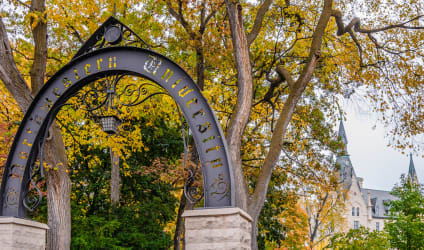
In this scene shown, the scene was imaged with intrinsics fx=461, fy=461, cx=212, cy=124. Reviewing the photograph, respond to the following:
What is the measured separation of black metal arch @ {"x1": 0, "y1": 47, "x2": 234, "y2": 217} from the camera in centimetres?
553

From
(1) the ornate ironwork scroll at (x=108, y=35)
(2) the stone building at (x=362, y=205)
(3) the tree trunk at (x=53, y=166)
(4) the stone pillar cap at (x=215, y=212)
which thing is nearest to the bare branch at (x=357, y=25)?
(1) the ornate ironwork scroll at (x=108, y=35)

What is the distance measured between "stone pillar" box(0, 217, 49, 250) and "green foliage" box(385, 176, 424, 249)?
1493 cm

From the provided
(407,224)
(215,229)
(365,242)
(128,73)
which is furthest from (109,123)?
(407,224)

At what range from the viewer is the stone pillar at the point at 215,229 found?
527 centimetres

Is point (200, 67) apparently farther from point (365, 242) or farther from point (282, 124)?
point (365, 242)

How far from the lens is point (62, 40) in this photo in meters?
13.9

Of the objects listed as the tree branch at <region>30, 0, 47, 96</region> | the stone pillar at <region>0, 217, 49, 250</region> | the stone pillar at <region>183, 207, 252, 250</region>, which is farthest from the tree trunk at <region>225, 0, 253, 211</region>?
the tree branch at <region>30, 0, 47, 96</region>

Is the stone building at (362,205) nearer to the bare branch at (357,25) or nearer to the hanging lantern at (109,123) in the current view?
the bare branch at (357,25)

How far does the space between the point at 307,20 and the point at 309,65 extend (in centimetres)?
408

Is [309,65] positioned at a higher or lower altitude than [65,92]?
higher

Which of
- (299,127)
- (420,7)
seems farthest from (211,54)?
(420,7)

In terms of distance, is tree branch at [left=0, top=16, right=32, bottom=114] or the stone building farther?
the stone building

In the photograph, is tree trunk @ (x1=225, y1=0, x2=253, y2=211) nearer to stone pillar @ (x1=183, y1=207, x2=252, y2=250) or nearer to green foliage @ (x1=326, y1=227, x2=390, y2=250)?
stone pillar @ (x1=183, y1=207, x2=252, y2=250)

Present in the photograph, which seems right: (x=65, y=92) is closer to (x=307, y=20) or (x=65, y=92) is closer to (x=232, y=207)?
(x=232, y=207)
